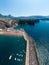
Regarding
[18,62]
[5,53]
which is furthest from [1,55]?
[18,62]

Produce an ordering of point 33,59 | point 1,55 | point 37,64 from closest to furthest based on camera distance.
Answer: point 37,64
point 33,59
point 1,55

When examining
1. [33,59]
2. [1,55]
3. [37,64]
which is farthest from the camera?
[1,55]

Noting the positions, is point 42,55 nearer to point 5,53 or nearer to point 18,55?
point 18,55

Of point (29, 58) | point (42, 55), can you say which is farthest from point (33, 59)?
point (42, 55)

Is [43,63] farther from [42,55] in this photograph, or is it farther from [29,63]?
[42,55]

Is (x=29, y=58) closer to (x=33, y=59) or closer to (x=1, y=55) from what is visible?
(x=33, y=59)

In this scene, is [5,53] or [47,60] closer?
[47,60]

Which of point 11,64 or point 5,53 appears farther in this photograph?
point 5,53

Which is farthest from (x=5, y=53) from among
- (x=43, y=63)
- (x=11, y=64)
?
(x=43, y=63)
